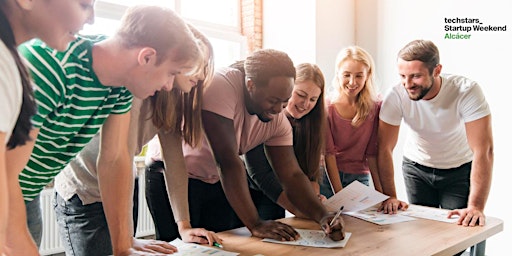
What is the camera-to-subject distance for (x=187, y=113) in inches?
53.7

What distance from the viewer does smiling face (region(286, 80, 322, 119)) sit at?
1.74 metres

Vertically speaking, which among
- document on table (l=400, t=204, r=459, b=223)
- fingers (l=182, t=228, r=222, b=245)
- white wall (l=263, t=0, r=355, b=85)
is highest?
white wall (l=263, t=0, r=355, b=85)

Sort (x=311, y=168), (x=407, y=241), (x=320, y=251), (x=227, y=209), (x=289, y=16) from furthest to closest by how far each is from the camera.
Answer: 1. (x=289, y=16)
2. (x=311, y=168)
3. (x=227, y=209)
4. (x=407, y=241)
5. (x=320, y=251)

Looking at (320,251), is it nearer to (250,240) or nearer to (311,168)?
(250,240)

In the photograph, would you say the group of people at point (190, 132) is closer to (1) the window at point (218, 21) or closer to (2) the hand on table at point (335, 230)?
(2) the hand on table at point (335, 230)

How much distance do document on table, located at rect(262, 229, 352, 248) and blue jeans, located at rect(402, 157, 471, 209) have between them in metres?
0.96

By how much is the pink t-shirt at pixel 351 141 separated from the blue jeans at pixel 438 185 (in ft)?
0.80

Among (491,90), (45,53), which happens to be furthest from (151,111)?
(491,90)

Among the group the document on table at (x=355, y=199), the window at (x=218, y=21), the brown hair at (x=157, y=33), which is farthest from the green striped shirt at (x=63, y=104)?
the window at (x=218, y=21)

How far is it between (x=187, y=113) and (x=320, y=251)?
1.84 ft

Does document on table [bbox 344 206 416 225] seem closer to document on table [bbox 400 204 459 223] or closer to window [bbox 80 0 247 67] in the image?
document on table [bbox 400 204 459 223]

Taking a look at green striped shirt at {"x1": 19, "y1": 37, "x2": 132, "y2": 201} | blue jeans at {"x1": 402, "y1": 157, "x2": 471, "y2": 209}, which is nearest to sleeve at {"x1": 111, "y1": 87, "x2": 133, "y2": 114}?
green striped shirt at {"x1": 19, "y1": 37, "x2": 132, "y2": 201}

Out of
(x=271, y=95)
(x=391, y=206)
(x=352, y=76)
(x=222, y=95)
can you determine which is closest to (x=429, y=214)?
(x=391, y=206)

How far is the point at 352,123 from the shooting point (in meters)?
2.15
